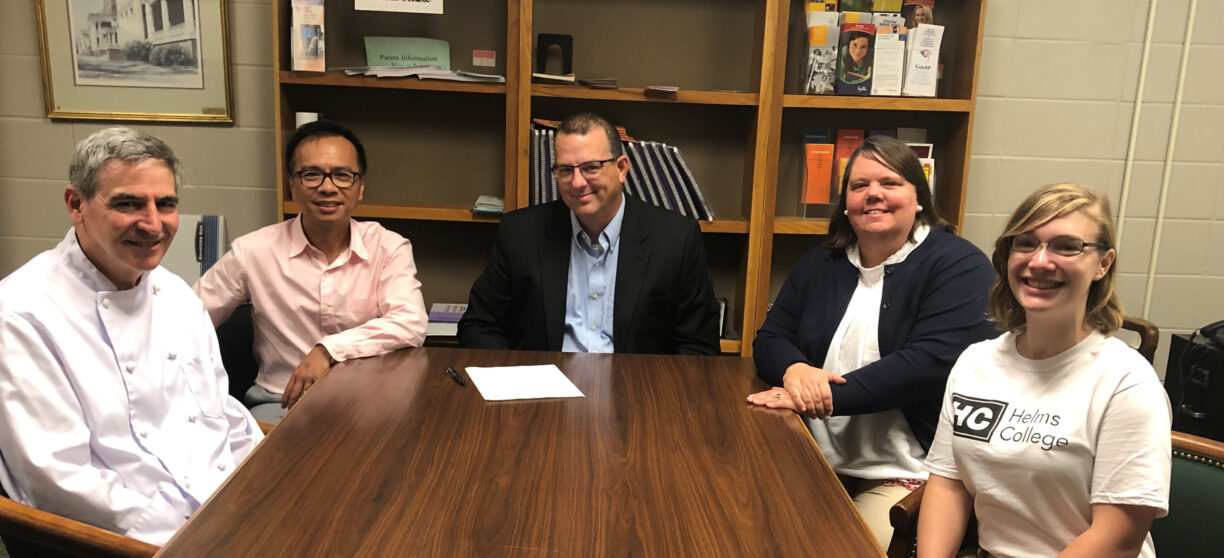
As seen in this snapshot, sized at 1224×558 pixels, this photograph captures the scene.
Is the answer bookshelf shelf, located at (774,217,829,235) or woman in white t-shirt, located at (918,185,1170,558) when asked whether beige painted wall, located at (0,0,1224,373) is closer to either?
bookshelf shelf, located at (774,217,829,235)

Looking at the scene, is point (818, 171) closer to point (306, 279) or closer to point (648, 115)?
point (648, 115)

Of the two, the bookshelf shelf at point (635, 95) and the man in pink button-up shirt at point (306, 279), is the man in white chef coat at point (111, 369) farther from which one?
the bookshelf shelf at point (635, 95)

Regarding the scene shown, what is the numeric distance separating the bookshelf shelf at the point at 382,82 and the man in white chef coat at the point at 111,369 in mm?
1145

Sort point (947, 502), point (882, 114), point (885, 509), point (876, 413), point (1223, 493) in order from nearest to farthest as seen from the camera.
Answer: point (1223, 493) → point (947, 502) → point (885, 509) → point (876, 413) → point (882, 114)

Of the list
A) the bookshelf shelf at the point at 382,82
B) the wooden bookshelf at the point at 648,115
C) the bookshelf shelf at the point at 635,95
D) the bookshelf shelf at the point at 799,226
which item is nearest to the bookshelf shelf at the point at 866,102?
the wooden bookshelf at the point at 648,115

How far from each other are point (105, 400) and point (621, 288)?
48.9 inches

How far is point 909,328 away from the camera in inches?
70.7

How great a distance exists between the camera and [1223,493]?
1279mm

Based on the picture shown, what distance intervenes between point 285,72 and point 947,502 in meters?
2.27

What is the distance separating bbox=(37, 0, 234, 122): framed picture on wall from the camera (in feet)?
9.06

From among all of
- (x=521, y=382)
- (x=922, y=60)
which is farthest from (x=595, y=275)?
(x=922, y=60)

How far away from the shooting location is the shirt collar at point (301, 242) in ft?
6.95

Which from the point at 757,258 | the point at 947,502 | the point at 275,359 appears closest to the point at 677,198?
the point at 757,258

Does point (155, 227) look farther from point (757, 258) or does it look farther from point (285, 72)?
point (757, 258)
